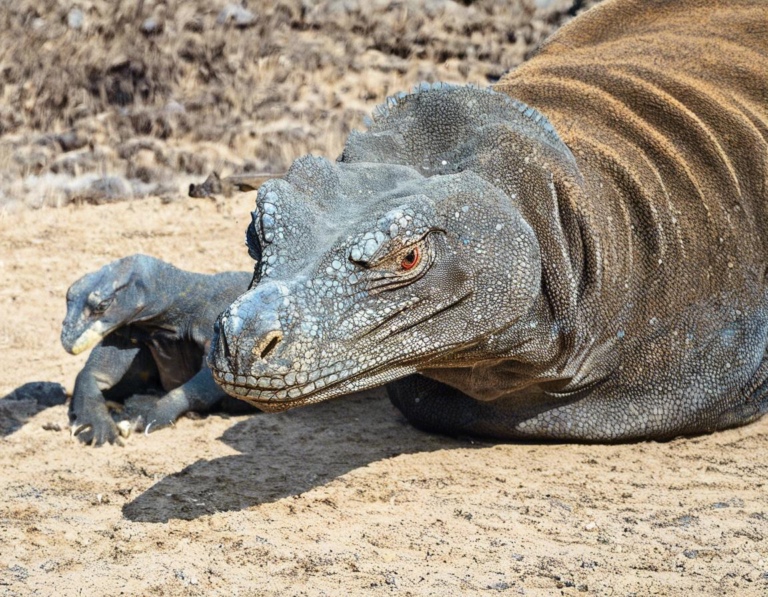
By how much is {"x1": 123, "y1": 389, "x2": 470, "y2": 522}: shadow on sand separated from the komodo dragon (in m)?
0.50

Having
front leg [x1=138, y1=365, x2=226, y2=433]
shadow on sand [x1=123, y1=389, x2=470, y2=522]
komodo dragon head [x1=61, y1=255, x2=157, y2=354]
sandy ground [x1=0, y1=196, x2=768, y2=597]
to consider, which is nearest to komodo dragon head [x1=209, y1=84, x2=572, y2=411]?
sandy ground [x1=0, y1=196, x2=768, y2=597]

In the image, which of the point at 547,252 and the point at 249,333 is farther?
the point at 547,252

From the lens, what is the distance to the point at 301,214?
3.87m

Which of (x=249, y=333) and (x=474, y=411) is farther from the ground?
(x=249, y=333)

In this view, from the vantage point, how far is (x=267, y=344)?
11.2 ft

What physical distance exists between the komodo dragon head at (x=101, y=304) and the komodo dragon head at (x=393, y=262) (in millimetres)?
2017

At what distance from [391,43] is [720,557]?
8.48 metres

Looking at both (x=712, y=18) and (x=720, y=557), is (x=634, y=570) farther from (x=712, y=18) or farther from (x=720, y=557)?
(x=712, y=18)

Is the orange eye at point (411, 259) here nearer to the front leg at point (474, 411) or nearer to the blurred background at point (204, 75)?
the front leg at point (474, 411)

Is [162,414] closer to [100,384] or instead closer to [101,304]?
[100,384]

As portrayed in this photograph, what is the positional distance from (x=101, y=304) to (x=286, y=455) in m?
1.54

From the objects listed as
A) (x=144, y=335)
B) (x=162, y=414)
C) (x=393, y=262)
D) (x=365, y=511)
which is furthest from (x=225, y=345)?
(x=144, y=335)

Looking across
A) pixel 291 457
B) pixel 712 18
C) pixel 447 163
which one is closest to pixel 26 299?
pixel 291 457

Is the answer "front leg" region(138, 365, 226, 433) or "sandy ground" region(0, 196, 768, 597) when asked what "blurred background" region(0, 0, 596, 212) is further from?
"sandy ground" region(0, 196, 768, 597)
